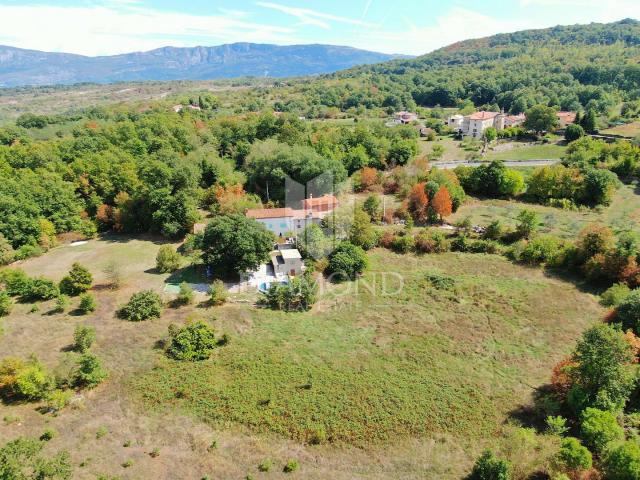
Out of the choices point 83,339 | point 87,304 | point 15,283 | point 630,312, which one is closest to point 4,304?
point 15,283

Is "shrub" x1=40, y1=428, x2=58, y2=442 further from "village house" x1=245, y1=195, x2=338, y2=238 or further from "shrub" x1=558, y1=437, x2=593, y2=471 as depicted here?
"village house" x1=245, y1=195, x2=338, y2=238

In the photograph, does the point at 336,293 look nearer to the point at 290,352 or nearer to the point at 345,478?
the point at 290,352

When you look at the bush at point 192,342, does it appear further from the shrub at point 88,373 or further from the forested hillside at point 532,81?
the forested hillside at point 532,81

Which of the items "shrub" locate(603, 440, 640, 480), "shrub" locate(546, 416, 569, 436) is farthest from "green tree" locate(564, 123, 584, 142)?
"shrub" locate(603, 440, 640, 480)

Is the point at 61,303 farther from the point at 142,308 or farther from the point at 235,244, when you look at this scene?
the point at 235,244

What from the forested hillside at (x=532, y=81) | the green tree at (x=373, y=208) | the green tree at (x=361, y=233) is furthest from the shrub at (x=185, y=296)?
the forested hillside at (x=532, y=81)

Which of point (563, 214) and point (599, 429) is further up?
point (563, 214)

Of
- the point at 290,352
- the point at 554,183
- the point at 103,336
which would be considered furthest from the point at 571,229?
the point at 103,336
